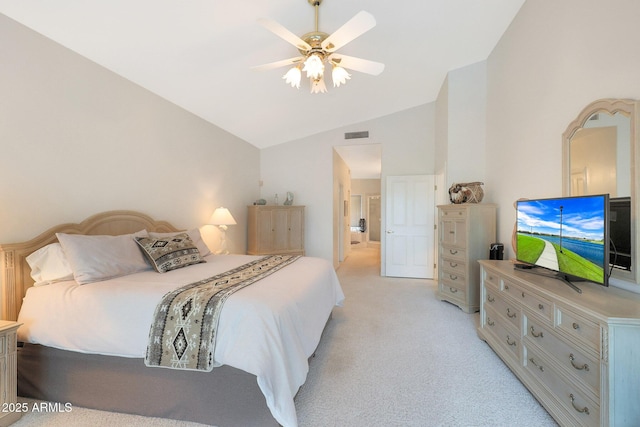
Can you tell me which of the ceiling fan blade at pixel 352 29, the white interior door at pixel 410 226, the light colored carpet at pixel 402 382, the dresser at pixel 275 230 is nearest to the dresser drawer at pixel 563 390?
the light colored carpet at pixel 402 382

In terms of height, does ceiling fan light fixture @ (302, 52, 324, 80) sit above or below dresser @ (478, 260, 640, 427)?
above

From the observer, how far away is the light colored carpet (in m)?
1.67

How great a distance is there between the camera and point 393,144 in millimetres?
5383

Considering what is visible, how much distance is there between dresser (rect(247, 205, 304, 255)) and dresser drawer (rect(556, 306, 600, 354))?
4080 millimetres

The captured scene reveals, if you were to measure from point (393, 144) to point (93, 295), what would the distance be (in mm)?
4997

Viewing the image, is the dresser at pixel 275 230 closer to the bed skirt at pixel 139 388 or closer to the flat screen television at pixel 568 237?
the bed skirt at pixel 139 388

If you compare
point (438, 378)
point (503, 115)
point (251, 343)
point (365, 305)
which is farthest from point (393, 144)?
point (251, 343)

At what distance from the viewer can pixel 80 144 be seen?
246 centimetres

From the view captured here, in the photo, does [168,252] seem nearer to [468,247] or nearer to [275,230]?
[275,230]

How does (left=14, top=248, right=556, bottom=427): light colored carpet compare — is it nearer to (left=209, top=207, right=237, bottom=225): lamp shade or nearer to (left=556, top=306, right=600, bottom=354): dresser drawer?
(left=556, top=306, right=600, bottom=354): dresser drawer

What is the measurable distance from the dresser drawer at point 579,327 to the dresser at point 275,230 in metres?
4.08

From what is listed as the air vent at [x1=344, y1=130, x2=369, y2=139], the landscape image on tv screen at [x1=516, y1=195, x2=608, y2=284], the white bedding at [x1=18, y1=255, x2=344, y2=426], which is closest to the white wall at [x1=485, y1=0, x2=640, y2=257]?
the landscape image on tv screen at [x1=516, y1=195, x2=608, y2=284]

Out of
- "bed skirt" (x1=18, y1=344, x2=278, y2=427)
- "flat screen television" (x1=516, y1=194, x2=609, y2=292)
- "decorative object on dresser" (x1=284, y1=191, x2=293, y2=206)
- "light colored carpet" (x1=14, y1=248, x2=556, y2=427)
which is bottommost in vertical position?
"light colored carpet" (x1=14, y1=248, x2=556, y2=427)

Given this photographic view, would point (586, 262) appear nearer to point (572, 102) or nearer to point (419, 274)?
point (572, 102)
